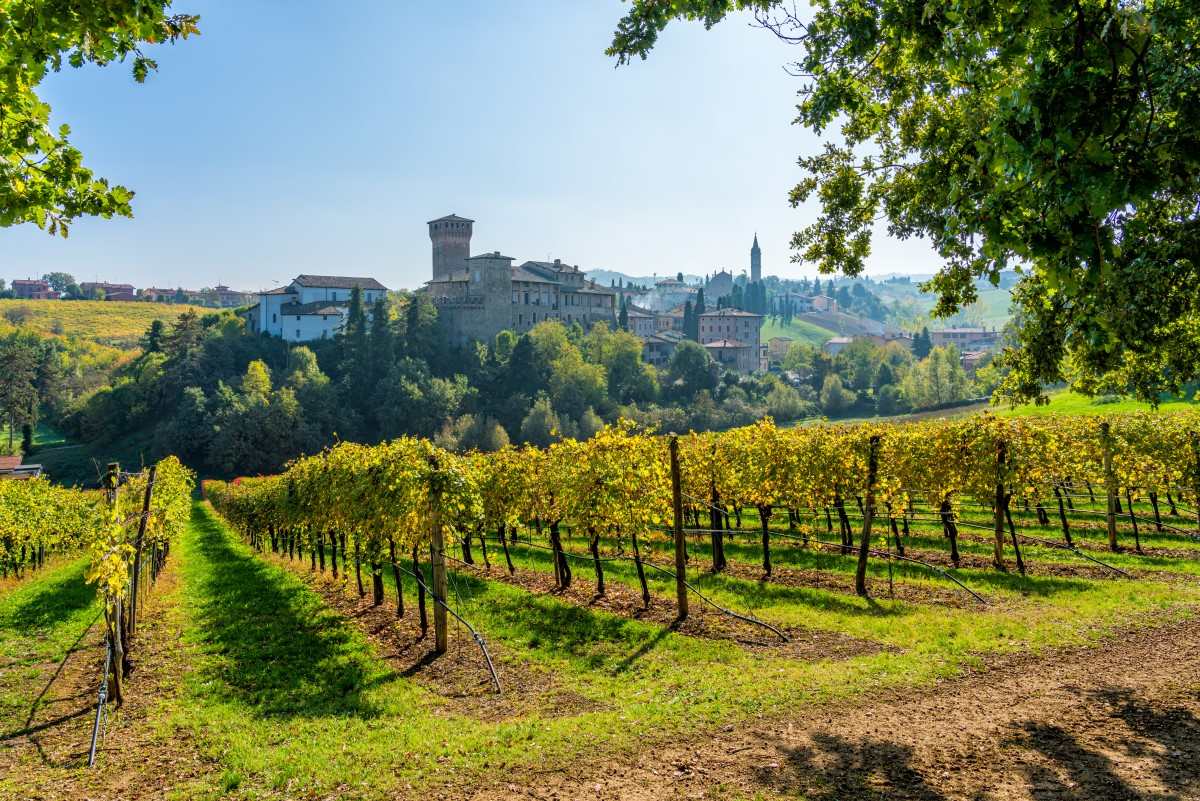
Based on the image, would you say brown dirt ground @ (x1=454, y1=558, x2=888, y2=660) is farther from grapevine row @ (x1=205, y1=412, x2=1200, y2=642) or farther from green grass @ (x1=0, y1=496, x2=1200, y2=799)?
grapevine row @ (x1=205, y1=412, x2=1200, y2=642)

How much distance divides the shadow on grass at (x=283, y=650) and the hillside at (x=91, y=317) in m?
142

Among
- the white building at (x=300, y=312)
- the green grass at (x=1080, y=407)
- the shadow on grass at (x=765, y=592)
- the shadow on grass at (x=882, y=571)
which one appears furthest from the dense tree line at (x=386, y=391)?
the shadow on grass at (x=765, y=592)

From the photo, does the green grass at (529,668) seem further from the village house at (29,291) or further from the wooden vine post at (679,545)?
the village house at (29,291)

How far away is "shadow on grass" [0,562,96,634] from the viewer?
656 inches

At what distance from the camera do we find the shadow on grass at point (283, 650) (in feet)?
34.2

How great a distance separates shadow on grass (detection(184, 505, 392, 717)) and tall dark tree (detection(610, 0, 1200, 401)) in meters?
9.66

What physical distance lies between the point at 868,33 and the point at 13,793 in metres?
13.9

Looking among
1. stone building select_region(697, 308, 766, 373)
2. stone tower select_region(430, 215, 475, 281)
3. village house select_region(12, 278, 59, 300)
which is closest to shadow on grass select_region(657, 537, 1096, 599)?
stone tower select_region(430, 215, 475, 281)

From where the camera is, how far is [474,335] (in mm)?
110188

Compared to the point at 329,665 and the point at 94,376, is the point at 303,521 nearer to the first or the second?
the point at 329,665

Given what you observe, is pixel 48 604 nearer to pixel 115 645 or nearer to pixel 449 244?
pixel 115 645

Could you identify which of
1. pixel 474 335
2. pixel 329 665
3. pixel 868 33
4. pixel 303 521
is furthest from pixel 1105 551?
pixel 474 335

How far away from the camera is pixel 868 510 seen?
15.3 meters

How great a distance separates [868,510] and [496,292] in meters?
100
